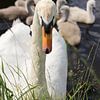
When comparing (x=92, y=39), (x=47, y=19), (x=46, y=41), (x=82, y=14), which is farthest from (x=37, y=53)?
(x=82, y=14)

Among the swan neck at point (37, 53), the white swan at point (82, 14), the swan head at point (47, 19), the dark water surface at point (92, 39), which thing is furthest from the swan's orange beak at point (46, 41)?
the white swan at point (82, 14)

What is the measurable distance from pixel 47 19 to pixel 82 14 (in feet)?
16.5

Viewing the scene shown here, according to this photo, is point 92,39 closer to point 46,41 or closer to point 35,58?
point 35,58

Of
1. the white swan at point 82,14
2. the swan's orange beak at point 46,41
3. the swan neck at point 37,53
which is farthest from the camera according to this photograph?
the white swan at point 82,14

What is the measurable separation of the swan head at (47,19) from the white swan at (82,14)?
4679 mm

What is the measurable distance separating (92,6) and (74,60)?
1.76 m

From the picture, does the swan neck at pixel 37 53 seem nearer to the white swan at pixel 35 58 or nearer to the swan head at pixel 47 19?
the white swan at pixel 35 58

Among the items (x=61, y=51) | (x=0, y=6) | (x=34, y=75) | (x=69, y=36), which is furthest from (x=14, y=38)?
(x=0, y=6)

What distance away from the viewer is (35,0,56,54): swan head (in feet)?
13.4

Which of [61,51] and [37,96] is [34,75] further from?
[61,51]

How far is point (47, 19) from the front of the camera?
162 inches

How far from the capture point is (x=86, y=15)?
9.05 meters

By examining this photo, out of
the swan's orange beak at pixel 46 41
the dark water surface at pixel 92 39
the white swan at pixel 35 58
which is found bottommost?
the dark water surface at pixel 92 39

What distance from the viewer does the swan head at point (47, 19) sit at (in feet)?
13.4
